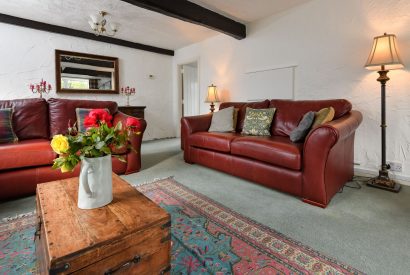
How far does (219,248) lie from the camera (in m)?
1.30

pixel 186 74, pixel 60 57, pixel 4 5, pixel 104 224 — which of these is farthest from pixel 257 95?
pixel 4 5

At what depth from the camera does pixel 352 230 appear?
150 cm

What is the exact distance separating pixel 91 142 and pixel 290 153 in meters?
1.60

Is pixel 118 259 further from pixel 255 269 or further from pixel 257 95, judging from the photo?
pixel 257 95

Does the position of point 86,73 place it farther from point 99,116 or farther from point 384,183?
point 384,183

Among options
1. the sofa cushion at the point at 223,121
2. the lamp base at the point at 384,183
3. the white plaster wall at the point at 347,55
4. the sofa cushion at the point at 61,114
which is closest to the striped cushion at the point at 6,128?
the sofa cushion at the point at 61,114

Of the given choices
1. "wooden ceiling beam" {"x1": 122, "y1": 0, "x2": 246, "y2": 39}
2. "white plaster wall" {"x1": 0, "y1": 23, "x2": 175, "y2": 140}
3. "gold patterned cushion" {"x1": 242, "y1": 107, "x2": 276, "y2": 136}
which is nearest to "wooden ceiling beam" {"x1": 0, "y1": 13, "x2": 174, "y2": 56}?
"white plaster wall" {"x1": 0, "y1": 23, "x2": 175, "y2": 140}

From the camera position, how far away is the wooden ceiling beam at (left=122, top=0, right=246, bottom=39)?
2684mm

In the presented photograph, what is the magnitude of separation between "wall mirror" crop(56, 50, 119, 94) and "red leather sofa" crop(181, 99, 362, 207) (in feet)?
7.96

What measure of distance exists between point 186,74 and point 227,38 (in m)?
1.74

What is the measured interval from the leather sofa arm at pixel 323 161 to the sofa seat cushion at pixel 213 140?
918 millimetres

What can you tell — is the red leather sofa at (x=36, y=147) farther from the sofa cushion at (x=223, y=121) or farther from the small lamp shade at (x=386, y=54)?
the small lamp shade at (x=386, y=54)

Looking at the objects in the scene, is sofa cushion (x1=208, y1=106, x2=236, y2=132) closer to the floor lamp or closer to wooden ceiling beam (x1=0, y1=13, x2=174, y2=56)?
the floor lamp

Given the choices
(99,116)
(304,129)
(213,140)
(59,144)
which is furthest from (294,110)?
(59,144)
